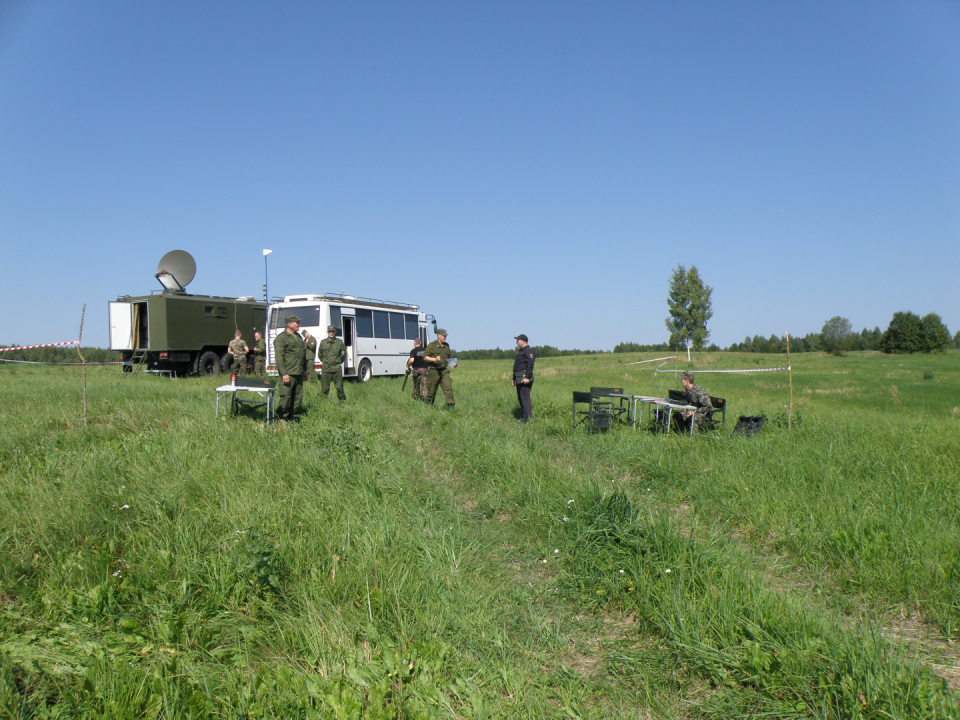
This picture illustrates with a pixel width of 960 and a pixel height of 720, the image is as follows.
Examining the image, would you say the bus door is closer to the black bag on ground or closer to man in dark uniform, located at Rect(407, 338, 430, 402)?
man in dark uniform, located at Rect(407, 338, 430, 402)

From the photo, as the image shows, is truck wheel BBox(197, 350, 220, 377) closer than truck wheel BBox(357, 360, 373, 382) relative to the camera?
No

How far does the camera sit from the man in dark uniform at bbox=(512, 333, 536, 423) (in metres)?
11.5

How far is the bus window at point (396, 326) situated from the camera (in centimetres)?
2317

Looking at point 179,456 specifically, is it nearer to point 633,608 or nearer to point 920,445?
point 633,608

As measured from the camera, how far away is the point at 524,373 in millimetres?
11414

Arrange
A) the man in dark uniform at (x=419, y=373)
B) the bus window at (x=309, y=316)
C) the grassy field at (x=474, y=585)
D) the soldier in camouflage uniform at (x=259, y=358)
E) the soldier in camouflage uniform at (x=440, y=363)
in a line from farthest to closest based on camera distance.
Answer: the soldier in camouflage uniform at (x=259, y=358) → the bus window at (x=309, y=316) → the man in dark uniform at (x=419, y=373) → the soldier in camouflage uniform at (x=440, y=363) → the grassy field at (x=474, y=585)

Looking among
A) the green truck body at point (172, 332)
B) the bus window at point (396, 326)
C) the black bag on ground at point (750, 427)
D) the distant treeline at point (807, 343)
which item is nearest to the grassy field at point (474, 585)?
the black bag on ground at point (750, 427)

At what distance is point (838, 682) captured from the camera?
2568 millimetres

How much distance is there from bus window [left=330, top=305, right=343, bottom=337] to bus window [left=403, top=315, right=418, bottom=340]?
422 cm

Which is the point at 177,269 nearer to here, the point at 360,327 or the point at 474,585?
the point at 360,327

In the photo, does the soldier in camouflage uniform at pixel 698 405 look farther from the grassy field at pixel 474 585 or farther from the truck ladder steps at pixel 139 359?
the truck ladder steps at pixel 139 359

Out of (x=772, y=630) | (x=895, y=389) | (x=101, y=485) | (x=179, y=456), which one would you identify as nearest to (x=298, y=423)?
(x=179, y=456)

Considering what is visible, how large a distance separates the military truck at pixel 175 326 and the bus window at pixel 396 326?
5.95 metres

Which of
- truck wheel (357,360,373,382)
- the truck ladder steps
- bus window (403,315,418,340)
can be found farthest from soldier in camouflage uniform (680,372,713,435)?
the truck ladder steps
